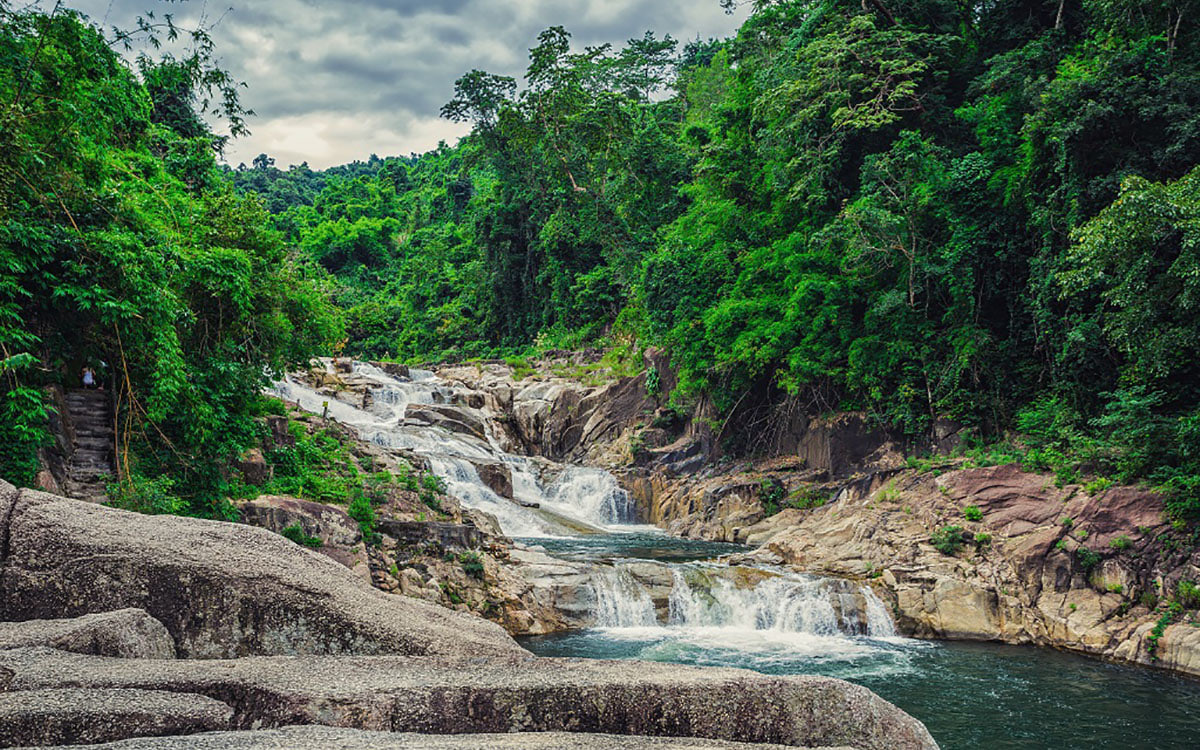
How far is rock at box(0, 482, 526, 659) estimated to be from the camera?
5207 millimetres

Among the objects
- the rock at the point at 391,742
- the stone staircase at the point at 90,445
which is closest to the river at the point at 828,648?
the rock at the point at 391,742

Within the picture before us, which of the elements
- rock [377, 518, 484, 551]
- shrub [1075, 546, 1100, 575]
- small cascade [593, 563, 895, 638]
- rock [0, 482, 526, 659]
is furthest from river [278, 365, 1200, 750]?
rock [0, 482, 526, 659]

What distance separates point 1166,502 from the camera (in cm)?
1247

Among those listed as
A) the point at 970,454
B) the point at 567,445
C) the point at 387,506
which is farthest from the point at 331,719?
the point at 567,445

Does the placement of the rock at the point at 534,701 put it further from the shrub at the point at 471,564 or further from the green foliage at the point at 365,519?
the shrub at the point at 471,564

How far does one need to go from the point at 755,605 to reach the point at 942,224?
460 inches

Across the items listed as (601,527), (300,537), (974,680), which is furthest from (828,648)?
(601,527)

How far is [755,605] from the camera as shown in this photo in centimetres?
1379

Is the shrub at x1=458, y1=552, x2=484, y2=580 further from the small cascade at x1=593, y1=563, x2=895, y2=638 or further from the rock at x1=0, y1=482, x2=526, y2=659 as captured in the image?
the rock at x1=0, y1=482, x2=526, y2=659

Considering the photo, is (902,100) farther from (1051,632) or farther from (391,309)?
(391,309)

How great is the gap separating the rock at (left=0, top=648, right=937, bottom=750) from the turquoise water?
17.7ft

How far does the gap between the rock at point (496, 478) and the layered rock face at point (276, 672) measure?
51.8ft

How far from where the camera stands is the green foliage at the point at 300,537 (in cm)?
1146

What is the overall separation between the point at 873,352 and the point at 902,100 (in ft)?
24.4
